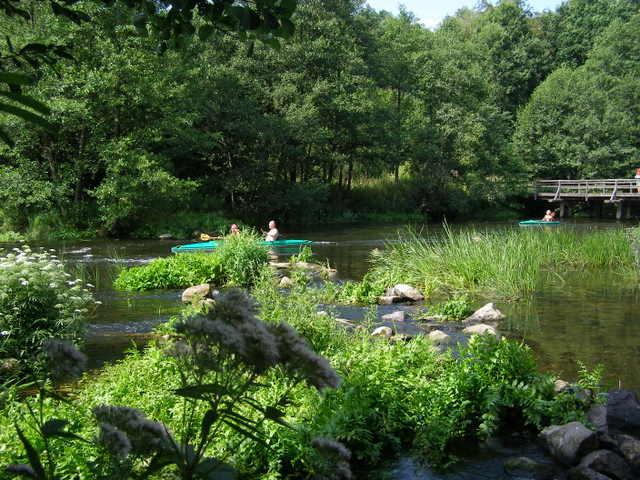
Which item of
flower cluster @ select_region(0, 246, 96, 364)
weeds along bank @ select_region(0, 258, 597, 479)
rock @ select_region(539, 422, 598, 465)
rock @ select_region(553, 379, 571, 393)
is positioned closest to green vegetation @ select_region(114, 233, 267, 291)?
flower cluster @ select_region(0, 246, 96, 364)

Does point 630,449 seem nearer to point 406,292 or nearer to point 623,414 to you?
point 623,414

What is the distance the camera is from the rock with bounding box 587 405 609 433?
498cm

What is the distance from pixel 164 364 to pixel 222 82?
2395cm

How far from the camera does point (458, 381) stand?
515 cm

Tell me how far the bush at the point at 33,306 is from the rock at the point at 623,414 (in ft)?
17.6

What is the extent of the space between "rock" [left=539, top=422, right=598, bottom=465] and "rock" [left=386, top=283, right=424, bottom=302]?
20.9 ft

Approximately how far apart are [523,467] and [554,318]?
18.5 ft

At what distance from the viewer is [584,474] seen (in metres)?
4.37

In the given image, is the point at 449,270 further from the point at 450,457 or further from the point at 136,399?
the point at 136,399

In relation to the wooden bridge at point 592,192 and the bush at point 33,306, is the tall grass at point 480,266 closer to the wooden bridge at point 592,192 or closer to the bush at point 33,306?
the bush at point 33,306

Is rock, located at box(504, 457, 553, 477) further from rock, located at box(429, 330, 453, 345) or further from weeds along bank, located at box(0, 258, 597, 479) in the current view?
rock, located at box(429, 330, 453, 345)

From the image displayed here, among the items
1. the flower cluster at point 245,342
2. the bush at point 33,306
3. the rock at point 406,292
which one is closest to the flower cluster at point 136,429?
the flower cluster at point 245,342

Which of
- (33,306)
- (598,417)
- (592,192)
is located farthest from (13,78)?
(592,192)

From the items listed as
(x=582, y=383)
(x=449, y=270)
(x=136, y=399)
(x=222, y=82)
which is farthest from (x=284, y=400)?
(x=222, y=82)
